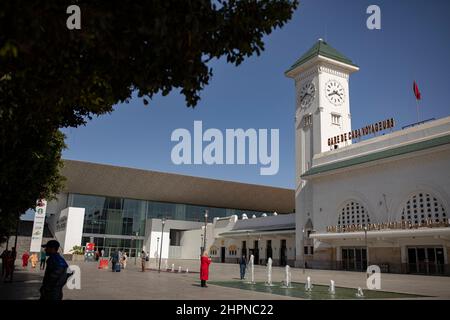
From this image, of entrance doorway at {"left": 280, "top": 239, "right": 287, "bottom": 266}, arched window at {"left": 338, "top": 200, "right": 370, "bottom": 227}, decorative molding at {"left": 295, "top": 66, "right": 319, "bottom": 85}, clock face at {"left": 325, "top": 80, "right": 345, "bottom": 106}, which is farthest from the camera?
entrance doorway at {"left": 280, "top": 239, "right": 287, "bottom": 266}

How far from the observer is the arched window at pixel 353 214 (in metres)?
38.0

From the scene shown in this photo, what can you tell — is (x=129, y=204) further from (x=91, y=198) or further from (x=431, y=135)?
(x=431, y=135)

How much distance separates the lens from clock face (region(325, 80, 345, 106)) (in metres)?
47.8

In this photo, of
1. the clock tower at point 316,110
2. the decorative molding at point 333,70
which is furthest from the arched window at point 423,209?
the decorative molding at point 333,70

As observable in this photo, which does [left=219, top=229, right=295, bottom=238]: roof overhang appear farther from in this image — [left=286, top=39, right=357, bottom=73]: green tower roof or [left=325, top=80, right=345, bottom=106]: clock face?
[left=286, top=39, right=357, bottom=73]: green tower roof

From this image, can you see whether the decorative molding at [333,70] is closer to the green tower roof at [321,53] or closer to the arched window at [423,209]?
the green tower roof at [321,53]

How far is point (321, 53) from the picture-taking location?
47.7 m

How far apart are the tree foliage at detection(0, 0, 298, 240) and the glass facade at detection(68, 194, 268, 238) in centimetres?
6344

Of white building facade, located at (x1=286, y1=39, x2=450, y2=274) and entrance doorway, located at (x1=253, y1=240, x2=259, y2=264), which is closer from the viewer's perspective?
white building facade, located at (x1=286, y1=39, x2=450, y2=274)

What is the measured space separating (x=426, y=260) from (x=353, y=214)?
816cm

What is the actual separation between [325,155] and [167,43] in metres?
40.1

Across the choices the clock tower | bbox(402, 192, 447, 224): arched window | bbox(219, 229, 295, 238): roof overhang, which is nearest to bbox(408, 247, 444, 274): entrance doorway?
bbox(402, 192, 447, 224): arched window

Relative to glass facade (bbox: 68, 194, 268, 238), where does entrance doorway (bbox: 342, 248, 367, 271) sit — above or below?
below

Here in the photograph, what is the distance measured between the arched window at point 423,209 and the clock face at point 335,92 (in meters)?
17.9
